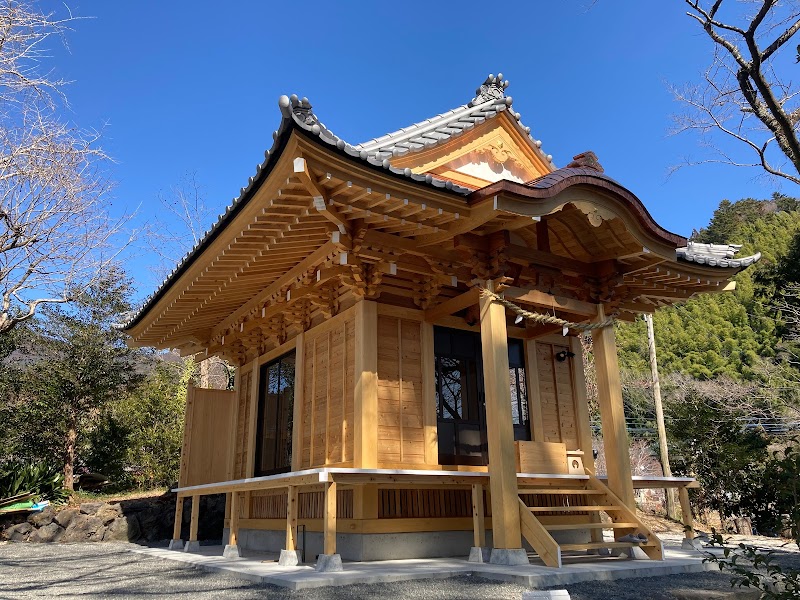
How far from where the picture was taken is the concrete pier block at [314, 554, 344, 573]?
191 inches

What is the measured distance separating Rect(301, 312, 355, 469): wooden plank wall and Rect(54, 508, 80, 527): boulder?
295 inches

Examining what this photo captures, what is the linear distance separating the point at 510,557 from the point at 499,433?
1.10 metres

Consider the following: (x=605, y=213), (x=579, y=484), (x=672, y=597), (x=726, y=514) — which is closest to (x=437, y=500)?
(x=579, y=484)

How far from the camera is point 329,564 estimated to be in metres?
4.87

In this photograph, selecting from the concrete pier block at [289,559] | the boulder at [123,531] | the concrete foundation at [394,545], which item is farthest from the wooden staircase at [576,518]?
the boulder at [123,531]

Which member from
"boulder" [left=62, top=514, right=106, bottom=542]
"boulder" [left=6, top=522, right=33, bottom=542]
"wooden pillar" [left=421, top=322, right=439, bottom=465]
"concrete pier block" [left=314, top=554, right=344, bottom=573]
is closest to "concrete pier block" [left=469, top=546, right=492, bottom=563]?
"wooden pillar" [left=421, top=322, right=439, bottom=465]

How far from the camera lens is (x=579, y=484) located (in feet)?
22.1

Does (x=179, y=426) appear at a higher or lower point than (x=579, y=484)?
higher

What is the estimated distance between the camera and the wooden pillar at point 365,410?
603 centimetres

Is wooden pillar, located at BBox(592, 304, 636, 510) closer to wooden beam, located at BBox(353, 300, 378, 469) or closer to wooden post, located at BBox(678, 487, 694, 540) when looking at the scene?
wooden post, located at BBox(678, 487, 694, 540)

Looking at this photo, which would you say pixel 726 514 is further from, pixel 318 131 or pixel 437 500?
pixel 318 131

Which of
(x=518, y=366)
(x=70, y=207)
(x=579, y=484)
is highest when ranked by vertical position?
(x=70, y=207)

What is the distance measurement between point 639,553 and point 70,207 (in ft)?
31.1

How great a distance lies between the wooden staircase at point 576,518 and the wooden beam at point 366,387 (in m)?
1.61
